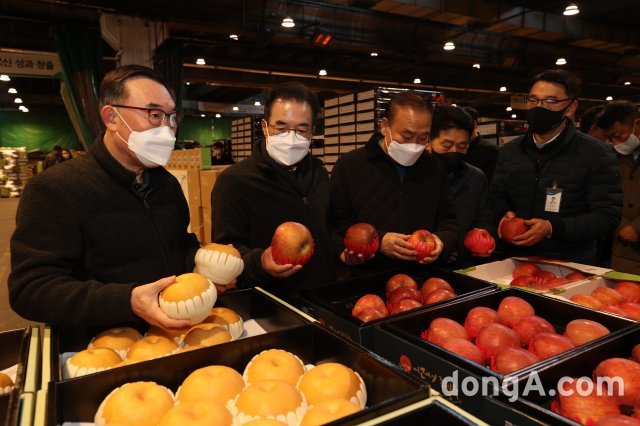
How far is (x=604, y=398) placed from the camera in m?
1.13

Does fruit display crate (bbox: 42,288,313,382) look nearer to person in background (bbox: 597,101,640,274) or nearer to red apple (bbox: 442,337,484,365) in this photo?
red apple (bbox: 442,337,484,365)

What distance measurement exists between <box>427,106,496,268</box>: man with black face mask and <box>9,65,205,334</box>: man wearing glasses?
1.77 m

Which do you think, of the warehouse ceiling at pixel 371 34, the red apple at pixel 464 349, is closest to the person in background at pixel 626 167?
the red apple at pixel 464 349

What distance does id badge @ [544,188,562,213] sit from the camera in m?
2.72

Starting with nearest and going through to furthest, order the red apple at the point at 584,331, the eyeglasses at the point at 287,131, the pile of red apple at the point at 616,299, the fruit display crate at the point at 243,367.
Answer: the fruit display crate at the point at 243,367 → the red apple at the point at 584,331 → the pile of red apple at the point at 616,299 → the eyeglasses at the point at 287,131

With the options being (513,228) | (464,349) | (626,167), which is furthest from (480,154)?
(464,349)

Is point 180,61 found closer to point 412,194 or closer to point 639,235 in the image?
point 412,194

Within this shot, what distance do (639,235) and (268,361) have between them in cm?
341

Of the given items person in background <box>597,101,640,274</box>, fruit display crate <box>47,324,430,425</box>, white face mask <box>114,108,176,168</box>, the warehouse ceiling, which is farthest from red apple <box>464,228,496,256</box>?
the warehouse ceiling

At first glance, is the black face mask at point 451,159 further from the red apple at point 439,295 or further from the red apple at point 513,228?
the red apple at point 439,295

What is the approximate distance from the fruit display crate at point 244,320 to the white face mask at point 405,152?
3.74ft

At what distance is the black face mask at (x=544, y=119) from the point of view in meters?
2.72

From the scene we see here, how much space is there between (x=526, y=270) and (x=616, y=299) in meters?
0.50

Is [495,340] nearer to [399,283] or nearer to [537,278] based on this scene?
[399,283]
